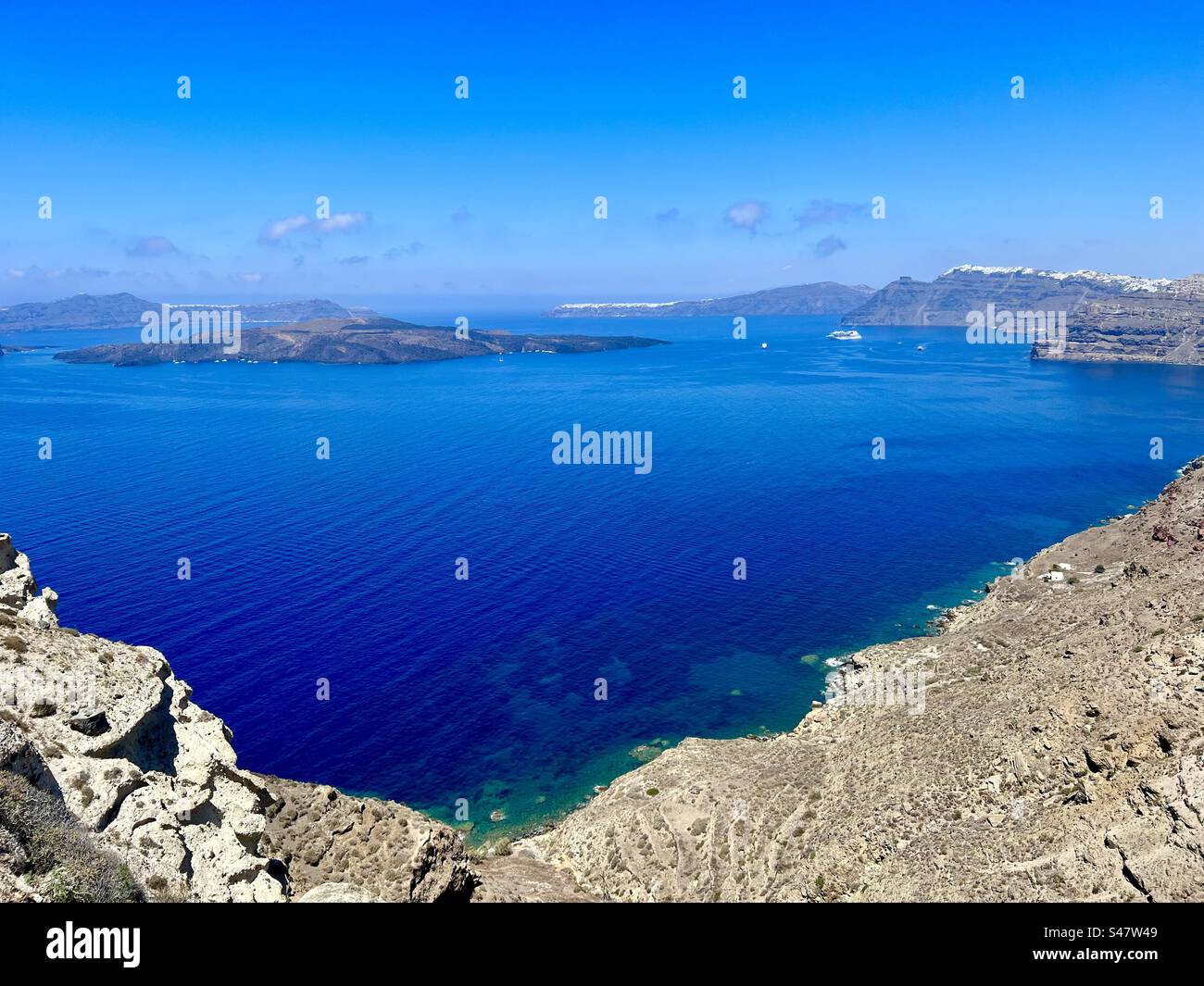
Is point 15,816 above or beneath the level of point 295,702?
above

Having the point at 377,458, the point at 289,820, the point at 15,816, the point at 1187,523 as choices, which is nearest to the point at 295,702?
the point at 289,820

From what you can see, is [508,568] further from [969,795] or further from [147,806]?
[147,806]

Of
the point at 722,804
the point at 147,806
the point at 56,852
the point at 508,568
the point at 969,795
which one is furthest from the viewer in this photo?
the point at 508,568

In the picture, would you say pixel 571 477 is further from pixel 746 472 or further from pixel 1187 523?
pixel 1187 523

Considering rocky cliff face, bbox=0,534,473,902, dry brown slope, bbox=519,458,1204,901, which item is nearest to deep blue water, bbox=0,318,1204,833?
dry brown slope, bbox=519,458,1204,901

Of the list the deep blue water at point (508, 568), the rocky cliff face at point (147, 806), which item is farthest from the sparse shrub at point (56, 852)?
the deep blue water at point (508, 568)

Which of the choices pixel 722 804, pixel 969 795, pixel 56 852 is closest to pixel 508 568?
pixel 722 804

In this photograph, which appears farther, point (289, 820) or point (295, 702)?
point (295, 702)
